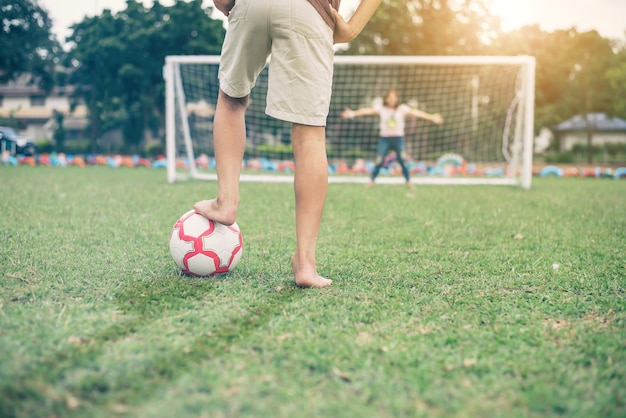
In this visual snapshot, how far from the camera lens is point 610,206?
20.8 feet

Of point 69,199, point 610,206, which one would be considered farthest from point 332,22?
point 610,206

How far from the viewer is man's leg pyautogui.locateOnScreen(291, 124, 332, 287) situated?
2443 millimetres

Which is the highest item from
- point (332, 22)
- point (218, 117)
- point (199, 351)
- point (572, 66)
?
point (572, 66)

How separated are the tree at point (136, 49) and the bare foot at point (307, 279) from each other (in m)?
23.6

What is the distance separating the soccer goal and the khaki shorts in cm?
876

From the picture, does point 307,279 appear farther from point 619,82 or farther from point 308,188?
point 619,82

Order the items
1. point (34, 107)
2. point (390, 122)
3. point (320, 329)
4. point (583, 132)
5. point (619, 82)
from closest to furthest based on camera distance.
→ point (320, 329)
point (390, 122)
point (619, 82)
point (34, 107)
point (583, 132)

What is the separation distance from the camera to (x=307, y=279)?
7.94 feet

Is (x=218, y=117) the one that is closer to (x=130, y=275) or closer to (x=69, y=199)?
(x=130, y=275)

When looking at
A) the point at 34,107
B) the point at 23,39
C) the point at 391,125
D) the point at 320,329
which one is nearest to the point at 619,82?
the point at 391,125

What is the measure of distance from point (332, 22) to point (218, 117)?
0.68 metres

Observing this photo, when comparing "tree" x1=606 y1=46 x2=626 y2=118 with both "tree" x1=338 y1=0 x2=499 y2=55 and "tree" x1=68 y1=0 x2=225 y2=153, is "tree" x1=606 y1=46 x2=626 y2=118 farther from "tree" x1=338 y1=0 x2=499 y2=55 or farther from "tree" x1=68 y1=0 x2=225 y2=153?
"tree" x1=68 y1=0 x2=225 y2=153

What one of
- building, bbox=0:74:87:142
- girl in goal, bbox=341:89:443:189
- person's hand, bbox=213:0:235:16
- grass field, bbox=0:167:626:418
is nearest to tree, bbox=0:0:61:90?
building, bbox=0:74:87:142

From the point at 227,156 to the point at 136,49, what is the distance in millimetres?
25266
